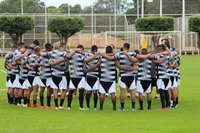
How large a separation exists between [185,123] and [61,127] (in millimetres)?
3337

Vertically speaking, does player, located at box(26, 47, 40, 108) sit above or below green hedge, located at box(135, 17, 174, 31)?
below

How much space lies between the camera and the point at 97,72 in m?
18.2

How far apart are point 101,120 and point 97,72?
323 centimetres

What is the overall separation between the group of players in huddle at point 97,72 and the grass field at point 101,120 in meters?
0.58

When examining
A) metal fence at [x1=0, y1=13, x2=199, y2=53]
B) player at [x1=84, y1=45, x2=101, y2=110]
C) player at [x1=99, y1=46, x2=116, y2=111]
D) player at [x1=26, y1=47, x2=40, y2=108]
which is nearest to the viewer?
player at [x1=99, y1=46, x2=116, y2=111]

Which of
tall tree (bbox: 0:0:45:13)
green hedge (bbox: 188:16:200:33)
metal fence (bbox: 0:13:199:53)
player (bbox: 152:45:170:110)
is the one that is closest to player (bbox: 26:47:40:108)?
player (bbox: 152:45:170:110)

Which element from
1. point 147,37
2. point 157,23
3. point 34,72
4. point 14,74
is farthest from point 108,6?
point 34,72

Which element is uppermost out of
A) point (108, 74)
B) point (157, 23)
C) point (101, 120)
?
point (157, 23)

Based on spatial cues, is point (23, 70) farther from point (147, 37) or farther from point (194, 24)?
point (147, 37)

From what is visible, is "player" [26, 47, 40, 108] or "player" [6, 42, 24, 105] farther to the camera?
"player" [6, 42, 24, 105]

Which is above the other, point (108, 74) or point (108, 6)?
point (108, 6)

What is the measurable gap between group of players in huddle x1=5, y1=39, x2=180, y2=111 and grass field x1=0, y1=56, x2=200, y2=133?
0.58 m

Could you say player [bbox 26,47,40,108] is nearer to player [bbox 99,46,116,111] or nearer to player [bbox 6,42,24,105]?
player [bbox 6,42,24,105]

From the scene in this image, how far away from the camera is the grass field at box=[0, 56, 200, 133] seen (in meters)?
13.6
